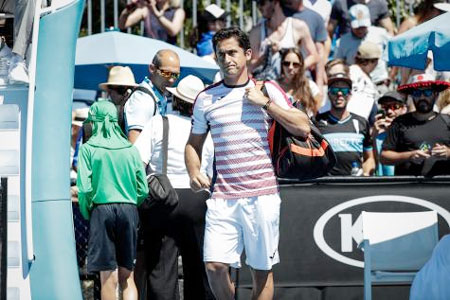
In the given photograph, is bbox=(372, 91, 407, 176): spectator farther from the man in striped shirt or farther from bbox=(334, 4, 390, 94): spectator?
the man in striped shirt

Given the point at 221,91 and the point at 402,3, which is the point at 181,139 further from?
the point at 402,3

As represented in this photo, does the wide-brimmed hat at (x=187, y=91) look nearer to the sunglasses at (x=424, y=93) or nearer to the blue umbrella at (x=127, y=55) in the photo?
the sunglasses at (x=424, y=93)

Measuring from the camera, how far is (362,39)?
44.9 ft

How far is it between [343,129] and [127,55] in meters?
2.57

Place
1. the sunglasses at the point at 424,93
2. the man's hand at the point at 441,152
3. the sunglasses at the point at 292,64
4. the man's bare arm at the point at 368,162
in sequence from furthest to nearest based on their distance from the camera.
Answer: the sunglasses at the point at 292,64
the man's bare arm at the point at 368,162
the sunglasses at the point at 424,93
the man's hand at the point at 441,152

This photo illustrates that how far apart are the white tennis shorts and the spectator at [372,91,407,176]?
3654 millimetres

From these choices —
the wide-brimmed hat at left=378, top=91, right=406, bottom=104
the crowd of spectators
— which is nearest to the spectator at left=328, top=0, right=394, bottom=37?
the crowd of spectators

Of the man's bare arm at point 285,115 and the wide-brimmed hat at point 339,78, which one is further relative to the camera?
the wide-brimmed hat at point 339,78

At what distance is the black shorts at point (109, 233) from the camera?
8.69 metres

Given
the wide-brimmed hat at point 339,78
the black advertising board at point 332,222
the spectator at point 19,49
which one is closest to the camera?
the spectator at point 19,49

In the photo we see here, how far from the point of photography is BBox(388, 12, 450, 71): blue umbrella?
→ 8312mm

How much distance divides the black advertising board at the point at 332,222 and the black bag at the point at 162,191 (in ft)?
3.49

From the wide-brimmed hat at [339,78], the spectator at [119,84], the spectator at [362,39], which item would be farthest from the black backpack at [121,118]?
the spectator at [362,39]

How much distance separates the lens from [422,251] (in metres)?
8.64
